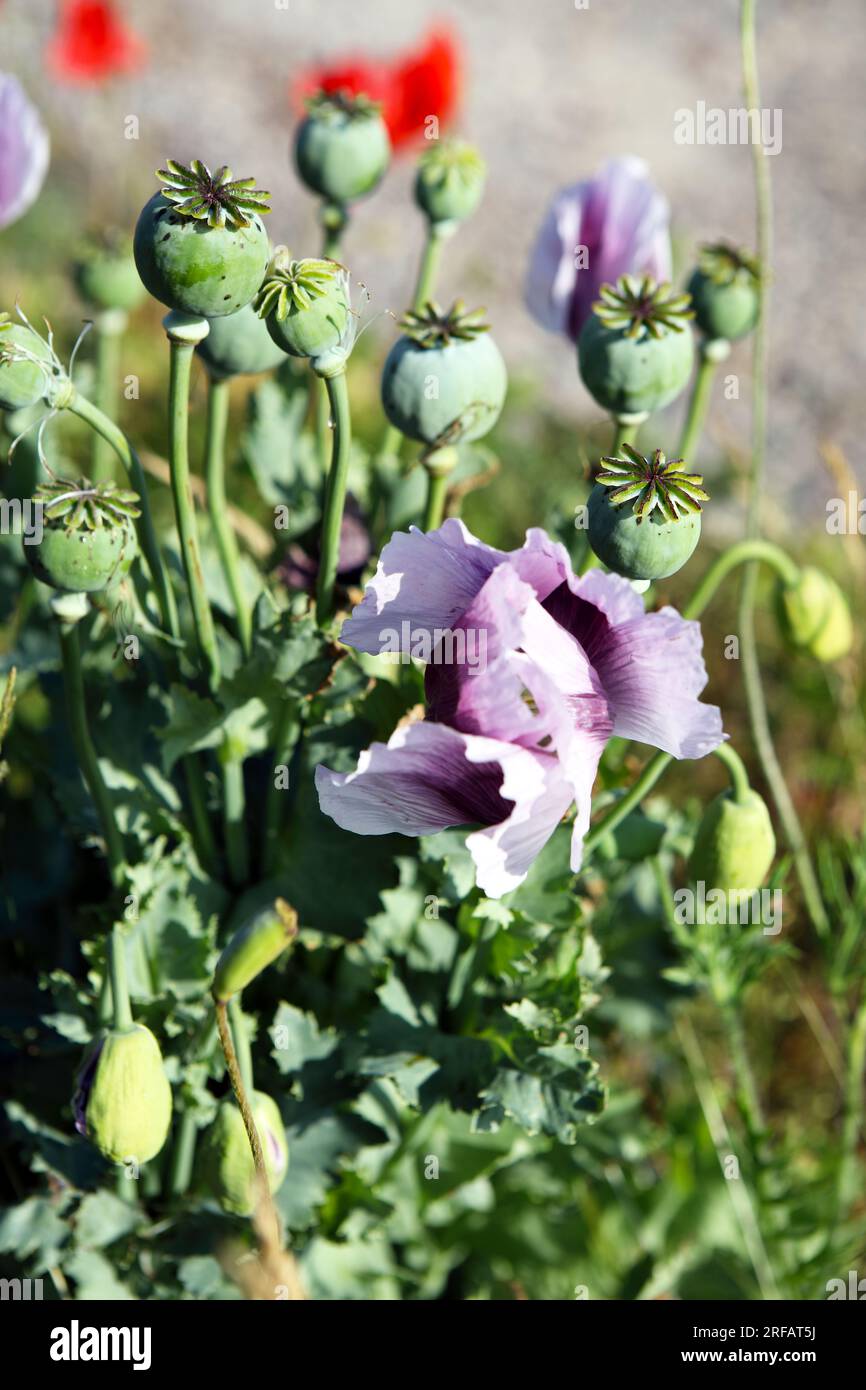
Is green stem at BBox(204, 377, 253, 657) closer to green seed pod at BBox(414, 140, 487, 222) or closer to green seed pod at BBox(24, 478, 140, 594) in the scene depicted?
green seed pod at BBox(24, 478, 140, 594)

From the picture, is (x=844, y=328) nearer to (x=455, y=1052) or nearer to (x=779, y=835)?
(x=779, y=835)

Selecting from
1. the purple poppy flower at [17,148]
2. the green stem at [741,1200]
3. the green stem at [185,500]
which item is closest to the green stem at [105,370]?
the purple poppy flower at [17,148]

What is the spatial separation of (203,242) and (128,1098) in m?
0.42

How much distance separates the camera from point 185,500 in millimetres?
741

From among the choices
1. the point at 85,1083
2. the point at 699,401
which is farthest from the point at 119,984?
the point at 699,401

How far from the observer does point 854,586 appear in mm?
1918

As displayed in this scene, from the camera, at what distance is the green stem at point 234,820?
864mm

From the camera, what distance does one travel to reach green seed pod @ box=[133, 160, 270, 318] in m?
0.64

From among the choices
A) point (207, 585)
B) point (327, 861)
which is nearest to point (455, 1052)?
point (327, 861)

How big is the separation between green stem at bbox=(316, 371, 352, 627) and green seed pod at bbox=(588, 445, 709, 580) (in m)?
0.13

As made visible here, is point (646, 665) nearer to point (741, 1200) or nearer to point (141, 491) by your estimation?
point (141, 491)

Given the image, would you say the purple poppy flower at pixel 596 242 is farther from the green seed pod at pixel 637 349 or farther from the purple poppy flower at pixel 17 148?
the purple poppy flower at pixel 17 148

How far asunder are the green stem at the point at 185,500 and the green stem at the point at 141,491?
0.7 inches

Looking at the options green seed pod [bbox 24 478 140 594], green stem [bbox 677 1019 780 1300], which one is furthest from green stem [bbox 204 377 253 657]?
green stem [bbox 677 1019 780 1300]
